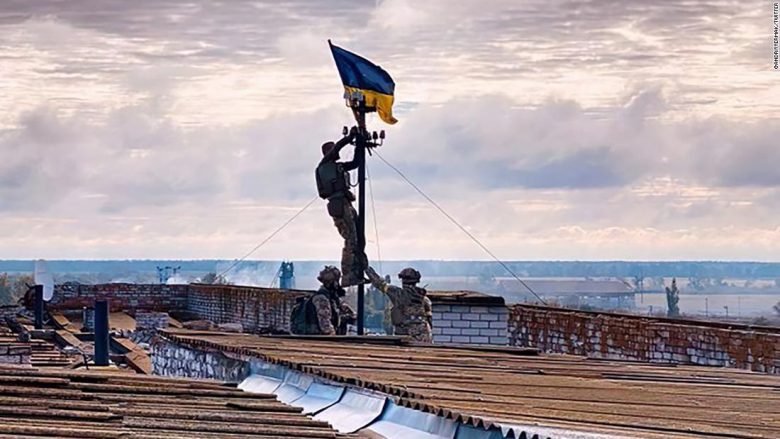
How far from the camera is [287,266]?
49875 mm

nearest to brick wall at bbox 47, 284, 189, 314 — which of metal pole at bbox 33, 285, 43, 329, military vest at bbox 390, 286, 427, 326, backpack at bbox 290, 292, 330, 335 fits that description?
metal pole at bbox 33, 285, 43, 329

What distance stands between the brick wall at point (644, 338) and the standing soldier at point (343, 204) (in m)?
3.09

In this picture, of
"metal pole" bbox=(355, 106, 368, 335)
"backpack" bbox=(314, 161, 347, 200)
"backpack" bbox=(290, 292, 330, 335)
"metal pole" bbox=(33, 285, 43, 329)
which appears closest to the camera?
"backpack" bbox=(290, 292, 330, 335)

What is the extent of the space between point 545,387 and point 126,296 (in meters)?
31.3

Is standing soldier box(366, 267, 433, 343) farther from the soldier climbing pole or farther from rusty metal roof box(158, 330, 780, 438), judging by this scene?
rusty metal roof box(158, 330, 780, 438)

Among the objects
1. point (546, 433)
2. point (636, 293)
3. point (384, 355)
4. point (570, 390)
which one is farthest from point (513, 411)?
point (636, 293)

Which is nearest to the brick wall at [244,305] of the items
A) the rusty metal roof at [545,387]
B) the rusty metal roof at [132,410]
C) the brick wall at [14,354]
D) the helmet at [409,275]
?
the helmet at [409,275]

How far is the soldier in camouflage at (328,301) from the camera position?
19188mm

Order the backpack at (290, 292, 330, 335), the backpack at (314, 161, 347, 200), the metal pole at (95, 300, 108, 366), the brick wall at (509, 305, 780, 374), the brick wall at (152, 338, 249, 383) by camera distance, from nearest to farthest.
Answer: the brick wall at (152, 338, 249, 383) < the brick wall at (509, 305, 780, 374) < the backpack at (290, 292, 330, 335) < the backpack at (314, 161, 347, 200) < the metal pole at (95, 300, 108, 366)

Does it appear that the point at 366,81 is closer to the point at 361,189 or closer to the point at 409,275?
the point at 361,189

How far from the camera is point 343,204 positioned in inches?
823

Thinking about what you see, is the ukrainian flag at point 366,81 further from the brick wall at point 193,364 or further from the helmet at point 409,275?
the brick wall at point 193,364

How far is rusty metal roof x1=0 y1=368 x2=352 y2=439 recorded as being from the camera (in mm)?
7934

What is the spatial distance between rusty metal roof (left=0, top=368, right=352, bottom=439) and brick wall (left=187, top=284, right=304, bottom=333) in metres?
18.8
